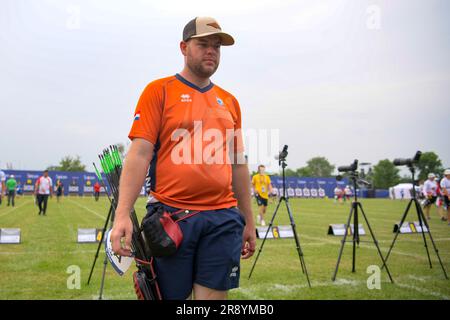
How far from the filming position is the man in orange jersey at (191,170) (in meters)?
2.47

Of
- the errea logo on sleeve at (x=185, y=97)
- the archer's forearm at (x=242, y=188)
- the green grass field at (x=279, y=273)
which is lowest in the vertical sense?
the green grass field at (x=279, y=273)

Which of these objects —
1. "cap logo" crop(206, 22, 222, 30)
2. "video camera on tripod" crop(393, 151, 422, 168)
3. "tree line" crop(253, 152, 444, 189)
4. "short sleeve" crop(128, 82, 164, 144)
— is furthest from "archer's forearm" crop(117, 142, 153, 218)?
"tree line" crop(253, 152, 444, 189)

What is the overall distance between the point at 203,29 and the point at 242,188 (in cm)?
129

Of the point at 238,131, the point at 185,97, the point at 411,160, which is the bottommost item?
the point at 411,160

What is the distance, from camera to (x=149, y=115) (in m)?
2.53

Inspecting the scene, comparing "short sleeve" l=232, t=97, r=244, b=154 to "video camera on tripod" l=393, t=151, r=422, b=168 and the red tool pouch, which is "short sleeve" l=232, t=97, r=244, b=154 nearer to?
the red tool pouch

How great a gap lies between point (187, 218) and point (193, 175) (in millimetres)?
291

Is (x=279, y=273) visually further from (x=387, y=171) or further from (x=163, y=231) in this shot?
(x=387, y=171)

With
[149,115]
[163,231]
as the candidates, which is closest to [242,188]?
[163,231]

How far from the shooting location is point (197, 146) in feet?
8.44

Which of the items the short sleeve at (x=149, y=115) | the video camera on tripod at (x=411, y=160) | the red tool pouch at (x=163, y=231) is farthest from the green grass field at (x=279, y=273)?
the short sleeve at (x=149, y=115)

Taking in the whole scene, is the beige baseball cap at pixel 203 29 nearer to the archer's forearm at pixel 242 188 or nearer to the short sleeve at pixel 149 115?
the short sleeve at pixel 149 115
